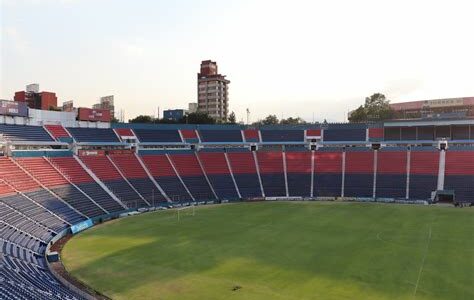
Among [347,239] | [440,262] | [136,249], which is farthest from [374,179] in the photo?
[136,249]

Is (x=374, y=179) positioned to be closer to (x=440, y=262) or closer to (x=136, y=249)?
(x=440, y=262)

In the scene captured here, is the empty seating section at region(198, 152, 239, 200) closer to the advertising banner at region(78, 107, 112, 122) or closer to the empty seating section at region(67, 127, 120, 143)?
the empty seating section at region(67, 127, 120, 143)

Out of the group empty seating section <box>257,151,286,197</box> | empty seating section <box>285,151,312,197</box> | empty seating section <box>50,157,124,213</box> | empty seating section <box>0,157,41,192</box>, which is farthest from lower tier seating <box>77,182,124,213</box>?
empty seating section <box>285,151,312,197</box>

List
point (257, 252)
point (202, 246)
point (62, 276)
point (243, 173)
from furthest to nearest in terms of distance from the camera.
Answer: point (243, 173) < point (202, 246) < point (257, 252) < point (62, 276)

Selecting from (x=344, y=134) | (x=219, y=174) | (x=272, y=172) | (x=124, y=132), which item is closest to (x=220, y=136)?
(x=219, y=174)

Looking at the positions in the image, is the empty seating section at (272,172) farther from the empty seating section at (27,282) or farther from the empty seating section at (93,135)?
the empty seating section at (27,282)

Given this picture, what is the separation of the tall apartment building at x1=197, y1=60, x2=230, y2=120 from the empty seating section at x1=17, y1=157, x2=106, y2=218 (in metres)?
131

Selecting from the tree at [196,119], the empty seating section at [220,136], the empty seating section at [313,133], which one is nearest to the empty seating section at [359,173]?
the empty seating section at [313,133]

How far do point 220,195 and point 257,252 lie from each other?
37.2 metres

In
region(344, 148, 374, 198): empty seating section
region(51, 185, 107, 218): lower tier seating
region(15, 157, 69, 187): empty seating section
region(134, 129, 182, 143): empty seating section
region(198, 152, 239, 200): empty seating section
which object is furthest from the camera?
region(134, 129, 182, 143): empty seating section

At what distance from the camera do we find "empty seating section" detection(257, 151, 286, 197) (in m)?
79.8

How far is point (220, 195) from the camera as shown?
76.8 m

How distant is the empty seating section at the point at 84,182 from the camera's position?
6259cm

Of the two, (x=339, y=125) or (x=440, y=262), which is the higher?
(x=339, y=125)
